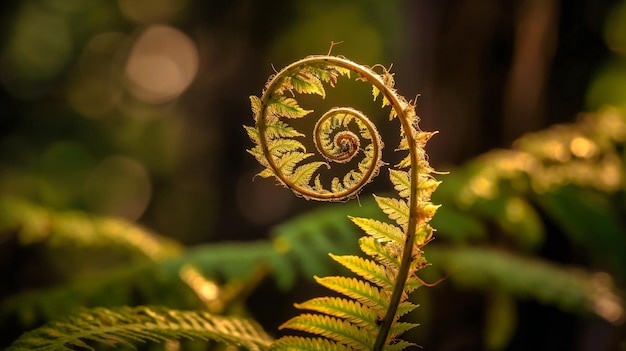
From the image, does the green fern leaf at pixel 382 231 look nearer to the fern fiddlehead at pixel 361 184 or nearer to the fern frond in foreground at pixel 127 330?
the fern fiddlehead at pixel 361 184

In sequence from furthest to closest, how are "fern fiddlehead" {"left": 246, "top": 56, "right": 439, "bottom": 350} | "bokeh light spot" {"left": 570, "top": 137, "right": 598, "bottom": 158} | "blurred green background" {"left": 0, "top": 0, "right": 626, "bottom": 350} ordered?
"blurred green background" {"left": 0, "top": 0, "right": 626, "bottom": 350}
"bokeh light spot" {"left": 570, "top": 137, "right": 598, "bottom": 158}
"fern fiddlehead" {"left": 246, "top": 56, "right": 439, "bottom": 350}

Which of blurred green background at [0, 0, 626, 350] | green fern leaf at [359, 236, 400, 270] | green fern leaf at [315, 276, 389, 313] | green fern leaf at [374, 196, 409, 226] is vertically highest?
blurred green background at [0, 0, 626, 350]

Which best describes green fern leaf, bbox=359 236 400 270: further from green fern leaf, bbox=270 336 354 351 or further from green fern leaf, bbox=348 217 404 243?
green fern leaf, bbox=270 336 354 351

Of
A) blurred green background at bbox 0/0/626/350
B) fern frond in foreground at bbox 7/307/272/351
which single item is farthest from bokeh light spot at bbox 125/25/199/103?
fern frond in foreground at bbox 7/307/272/351

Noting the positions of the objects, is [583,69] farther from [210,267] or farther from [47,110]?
[47,110]

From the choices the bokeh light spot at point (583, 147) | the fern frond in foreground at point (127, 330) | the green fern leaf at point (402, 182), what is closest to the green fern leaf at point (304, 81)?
the green fern leaf at point (402, 182)
